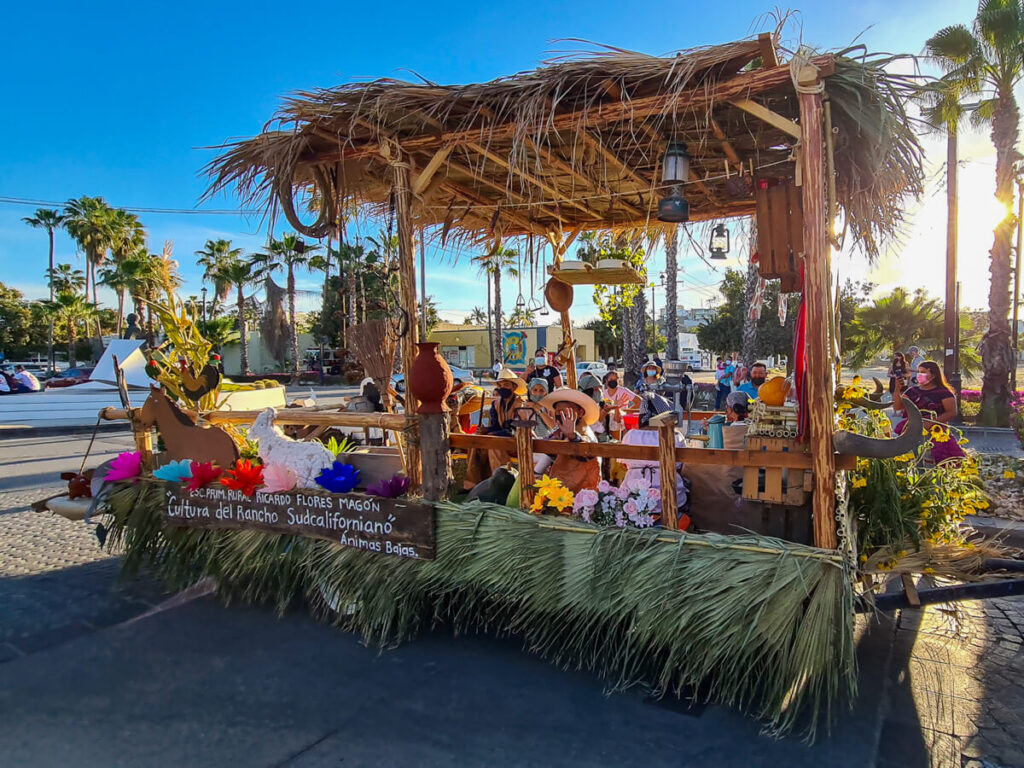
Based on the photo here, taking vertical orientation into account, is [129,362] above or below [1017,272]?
below

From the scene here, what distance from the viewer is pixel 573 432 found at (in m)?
3.95

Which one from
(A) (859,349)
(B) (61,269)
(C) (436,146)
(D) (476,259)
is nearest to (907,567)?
(C) (436,146)

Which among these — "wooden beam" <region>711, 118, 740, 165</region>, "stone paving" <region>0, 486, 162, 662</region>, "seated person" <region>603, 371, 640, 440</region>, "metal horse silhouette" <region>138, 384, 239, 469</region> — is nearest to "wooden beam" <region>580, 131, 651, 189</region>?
"wooden beam" <region>711, 118, 740, 165</region>

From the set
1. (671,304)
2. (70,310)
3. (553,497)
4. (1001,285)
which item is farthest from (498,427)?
(70,310)

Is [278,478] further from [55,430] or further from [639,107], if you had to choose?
[55,430]

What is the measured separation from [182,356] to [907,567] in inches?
199

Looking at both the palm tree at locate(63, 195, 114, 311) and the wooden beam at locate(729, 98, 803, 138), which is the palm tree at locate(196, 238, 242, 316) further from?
the wooden beam at locate(729, 98, 803, 138)

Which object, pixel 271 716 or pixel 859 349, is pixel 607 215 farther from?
pixel 859 349

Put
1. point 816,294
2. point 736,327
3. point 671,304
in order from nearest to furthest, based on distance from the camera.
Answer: point 816,294
point 671,304
point 736,327

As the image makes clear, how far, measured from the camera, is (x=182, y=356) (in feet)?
16.5

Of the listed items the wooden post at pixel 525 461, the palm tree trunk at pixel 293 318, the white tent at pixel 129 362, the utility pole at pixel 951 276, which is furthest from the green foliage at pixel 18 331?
the wooden post at pixel 525 461

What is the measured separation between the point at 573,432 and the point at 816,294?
158cm

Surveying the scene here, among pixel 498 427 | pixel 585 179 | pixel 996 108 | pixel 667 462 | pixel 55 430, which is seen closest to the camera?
pixel 667 462

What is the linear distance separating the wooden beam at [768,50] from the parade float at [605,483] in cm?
1
